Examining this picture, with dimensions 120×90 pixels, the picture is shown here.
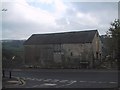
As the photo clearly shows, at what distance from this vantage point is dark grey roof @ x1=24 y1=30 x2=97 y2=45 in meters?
65.0

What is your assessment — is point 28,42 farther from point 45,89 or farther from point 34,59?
point 45,89

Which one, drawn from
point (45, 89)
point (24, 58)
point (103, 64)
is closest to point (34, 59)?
point (24, 58)

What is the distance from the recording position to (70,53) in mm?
63750

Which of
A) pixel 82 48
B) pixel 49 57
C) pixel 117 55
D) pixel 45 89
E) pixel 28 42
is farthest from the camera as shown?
pixel 28 42

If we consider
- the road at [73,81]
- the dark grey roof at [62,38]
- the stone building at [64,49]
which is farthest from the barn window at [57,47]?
the road at [73,81]

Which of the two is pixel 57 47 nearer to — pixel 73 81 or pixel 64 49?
pixel 64 49

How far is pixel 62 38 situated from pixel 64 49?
12.5 feet

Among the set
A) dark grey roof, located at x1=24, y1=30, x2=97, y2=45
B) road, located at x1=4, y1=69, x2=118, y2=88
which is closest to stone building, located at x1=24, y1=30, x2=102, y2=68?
dark grey roof, located at x1=24, y1=30, x2=97, y2=45

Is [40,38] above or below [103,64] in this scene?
above

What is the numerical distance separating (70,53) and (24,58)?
10711 millimetres

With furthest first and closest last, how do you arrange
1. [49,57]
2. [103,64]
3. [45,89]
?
1. [49,57]
2. [103,64]
3. [45,89]

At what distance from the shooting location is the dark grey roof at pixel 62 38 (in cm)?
6500

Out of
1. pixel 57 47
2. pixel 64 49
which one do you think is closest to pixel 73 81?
pixel 64 49

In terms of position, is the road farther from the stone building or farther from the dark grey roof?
the dark grey roof
